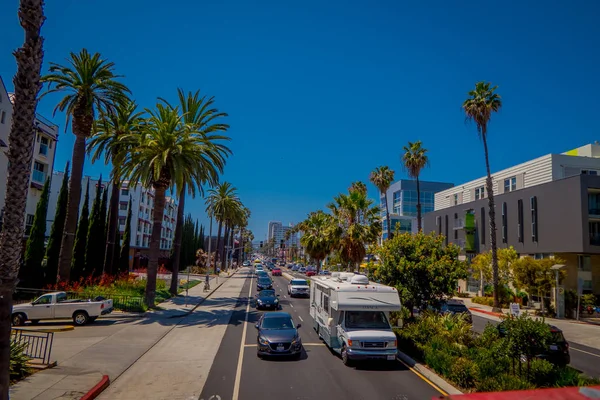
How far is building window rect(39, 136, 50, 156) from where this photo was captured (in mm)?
45656

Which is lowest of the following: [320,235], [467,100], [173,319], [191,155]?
[173,319]

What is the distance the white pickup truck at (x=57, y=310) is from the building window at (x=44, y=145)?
2968cm

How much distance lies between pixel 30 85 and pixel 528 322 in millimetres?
14892

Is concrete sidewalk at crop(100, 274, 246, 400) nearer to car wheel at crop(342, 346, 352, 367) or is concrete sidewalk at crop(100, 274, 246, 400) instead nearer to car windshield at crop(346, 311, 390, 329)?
car wheel at crop(342, 346, 352, 367)

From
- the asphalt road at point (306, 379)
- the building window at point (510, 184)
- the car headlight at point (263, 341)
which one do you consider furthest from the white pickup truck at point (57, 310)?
the building window at point (510, 184)

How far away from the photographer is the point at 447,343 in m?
15.3

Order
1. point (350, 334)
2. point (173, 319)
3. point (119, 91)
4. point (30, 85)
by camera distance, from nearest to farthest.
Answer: point (30, 85) → point (350, 334) → point (173, 319) → point (119, 91)

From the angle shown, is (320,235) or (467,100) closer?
(467,100)

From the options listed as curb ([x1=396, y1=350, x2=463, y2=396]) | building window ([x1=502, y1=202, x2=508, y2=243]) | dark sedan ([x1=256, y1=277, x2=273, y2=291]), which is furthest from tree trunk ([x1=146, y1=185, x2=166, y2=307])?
building window ([x1=502, y1=202, x2=508, y2=243])

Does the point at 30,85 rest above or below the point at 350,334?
above

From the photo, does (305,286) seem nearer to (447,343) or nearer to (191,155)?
(191,155)

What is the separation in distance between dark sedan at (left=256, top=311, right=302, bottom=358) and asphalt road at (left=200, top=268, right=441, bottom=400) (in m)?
0.33

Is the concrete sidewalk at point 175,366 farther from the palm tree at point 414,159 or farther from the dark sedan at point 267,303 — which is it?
the palm tree at point 414,159

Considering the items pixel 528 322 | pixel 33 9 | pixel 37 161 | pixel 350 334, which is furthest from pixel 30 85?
pixel 37 161
